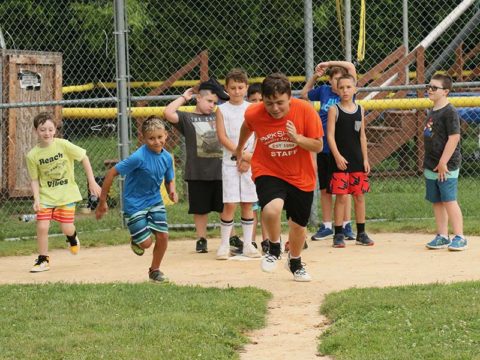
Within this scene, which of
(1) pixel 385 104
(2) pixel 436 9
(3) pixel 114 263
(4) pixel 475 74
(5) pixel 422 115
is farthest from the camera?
(2) pixel 436 9

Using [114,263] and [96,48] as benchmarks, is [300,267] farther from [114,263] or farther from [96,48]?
[96,48]

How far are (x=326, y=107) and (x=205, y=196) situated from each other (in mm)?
1465

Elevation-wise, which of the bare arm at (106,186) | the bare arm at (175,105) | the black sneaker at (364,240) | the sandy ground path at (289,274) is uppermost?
the bare arm at (175,105)

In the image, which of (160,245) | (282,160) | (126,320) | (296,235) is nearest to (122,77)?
(160,245)

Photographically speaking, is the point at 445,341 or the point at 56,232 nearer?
the point at 445,341

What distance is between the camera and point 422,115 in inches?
637

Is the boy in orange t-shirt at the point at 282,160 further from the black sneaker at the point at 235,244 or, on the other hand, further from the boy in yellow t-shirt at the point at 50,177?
the boy in yellow t-shirt at the point at 50,177

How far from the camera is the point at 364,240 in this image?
1067cm

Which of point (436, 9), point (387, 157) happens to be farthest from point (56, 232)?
point (436, 9)

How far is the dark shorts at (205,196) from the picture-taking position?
34.8 feet

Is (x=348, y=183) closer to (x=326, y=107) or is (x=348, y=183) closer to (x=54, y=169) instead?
(x=326, y=107)

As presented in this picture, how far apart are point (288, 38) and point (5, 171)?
6606 millimetres

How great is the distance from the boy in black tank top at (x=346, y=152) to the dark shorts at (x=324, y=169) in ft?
0.42

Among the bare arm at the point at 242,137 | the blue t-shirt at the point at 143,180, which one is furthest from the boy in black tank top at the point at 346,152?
the blue t-shirt at the point at 143,180
